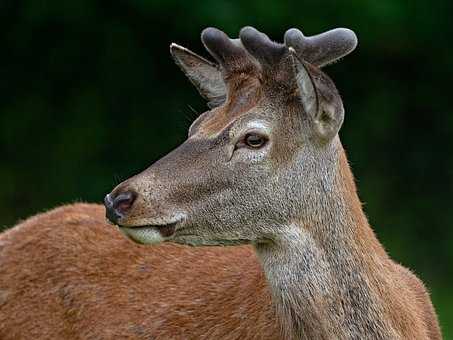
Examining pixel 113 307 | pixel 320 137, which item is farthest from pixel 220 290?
pixel 320 137

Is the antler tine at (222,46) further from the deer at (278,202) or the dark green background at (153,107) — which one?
the dark green background at (153,107)

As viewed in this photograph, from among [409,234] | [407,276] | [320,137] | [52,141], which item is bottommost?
[409,234]

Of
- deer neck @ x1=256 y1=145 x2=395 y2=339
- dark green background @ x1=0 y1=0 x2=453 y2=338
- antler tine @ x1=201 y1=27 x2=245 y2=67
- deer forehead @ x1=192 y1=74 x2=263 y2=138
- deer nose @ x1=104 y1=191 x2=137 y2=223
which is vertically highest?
antler tine @ x1=201 y1=27 x2=245 y2=67

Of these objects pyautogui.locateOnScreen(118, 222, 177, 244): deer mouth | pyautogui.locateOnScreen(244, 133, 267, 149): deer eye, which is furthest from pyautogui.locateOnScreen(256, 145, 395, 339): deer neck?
pyautogui.locateOnScreen(118, 222, 177, 244): deer mouth

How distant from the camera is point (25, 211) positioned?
57.3ft

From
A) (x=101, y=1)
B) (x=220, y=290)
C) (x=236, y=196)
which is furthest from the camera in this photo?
(x=101, y=1)

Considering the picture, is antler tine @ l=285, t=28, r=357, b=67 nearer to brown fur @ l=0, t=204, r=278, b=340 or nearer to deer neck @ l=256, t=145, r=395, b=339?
deer neck @ l=256, t=145, r=395, b=339

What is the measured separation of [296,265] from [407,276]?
140 cm

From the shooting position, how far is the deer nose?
7.52 m

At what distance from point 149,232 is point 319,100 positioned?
47.7 inches

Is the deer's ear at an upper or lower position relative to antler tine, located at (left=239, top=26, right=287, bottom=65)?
lower

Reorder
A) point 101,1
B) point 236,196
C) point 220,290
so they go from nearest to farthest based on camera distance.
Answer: point 236,196
point 220,290
point 101,1

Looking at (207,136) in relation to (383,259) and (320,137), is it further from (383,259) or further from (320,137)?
(383,259)

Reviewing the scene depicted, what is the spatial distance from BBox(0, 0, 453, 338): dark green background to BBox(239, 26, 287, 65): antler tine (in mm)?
8869
